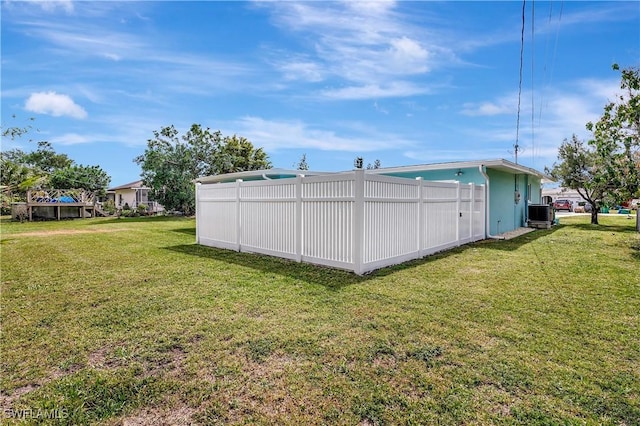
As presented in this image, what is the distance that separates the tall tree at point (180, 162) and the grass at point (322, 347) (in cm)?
1977

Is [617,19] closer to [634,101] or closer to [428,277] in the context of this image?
[634,101]

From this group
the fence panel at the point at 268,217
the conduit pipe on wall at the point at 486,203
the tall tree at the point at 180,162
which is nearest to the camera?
the fence panel at the point at 268,217

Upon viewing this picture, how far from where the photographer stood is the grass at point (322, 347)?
7.39 ft

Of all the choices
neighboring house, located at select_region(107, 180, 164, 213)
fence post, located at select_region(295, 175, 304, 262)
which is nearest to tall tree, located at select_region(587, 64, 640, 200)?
fence post, located at select_region(295, 175, 304, 262)

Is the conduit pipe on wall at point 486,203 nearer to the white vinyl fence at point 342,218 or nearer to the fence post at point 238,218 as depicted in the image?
the white vinyl fence at point 342,218

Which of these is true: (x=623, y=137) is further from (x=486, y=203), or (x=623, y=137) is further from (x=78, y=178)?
(x=78, y=178)

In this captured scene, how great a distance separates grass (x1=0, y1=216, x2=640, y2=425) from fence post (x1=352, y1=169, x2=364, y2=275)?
327 mm

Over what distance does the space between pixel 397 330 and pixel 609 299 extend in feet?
10.8

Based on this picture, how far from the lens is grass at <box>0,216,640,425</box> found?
2.25 m

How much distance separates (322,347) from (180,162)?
25683mm

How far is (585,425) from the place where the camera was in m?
2.06

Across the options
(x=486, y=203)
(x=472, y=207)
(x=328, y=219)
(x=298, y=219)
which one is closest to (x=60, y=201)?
(x=298, y=219)

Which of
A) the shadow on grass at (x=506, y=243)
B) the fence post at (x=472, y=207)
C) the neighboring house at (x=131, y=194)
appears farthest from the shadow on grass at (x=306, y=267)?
the neighboring house at (x=131, y=194)

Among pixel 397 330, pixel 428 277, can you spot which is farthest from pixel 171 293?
pixel 428 277
